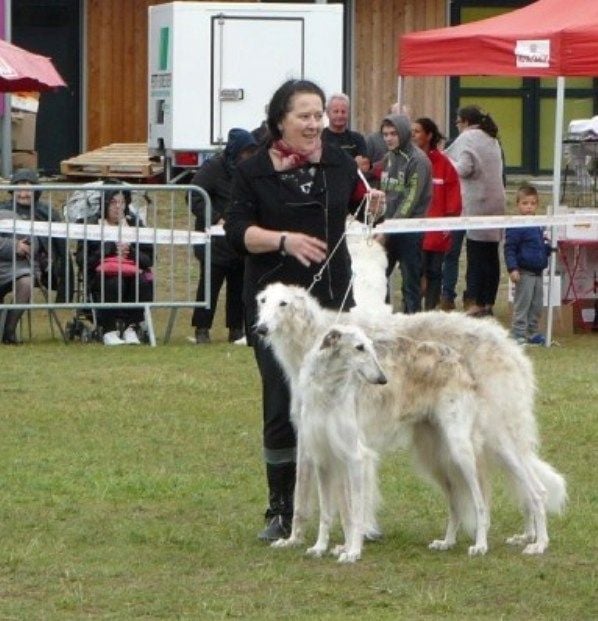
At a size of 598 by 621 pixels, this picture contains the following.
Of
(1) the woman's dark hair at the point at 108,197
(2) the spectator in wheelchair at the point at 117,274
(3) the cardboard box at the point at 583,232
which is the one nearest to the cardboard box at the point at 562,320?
(3) the cardboard box at the point at 583,232

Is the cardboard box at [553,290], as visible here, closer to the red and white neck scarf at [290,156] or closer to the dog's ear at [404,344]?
the dog's ear at [404,344]

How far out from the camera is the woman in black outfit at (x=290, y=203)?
7633mm

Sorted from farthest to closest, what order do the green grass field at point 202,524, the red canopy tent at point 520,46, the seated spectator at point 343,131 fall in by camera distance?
the seated spectator at point 343,131 → the red canopy tent at point 520,46 → the green grass field at point 202,524

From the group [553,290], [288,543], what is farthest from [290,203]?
[553,290]

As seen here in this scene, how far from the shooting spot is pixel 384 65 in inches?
1192

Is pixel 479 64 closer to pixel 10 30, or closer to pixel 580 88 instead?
pixel 10 30

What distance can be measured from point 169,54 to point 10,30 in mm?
3214

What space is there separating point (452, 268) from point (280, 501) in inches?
388

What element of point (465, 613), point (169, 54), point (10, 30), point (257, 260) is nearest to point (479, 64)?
point (257, 260)

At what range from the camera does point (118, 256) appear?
1563 cm

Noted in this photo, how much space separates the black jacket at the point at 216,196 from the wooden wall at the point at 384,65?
14.5m

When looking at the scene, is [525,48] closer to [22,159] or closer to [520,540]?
[520,540]

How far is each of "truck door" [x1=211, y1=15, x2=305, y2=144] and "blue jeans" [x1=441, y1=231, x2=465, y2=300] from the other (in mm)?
8901

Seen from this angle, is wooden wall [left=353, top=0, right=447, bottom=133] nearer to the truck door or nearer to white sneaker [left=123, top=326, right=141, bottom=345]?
the truck door
